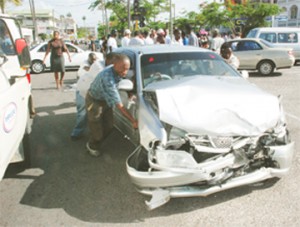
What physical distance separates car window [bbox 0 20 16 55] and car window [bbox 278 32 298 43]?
12702mm

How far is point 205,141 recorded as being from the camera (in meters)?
3.12

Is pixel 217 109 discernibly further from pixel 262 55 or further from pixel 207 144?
pixel 262 55

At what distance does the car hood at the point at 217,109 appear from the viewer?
313 centimetres

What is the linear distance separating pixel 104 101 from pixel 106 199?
1.52 m

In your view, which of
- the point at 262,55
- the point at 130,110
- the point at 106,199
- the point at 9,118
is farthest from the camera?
the point at 262,55

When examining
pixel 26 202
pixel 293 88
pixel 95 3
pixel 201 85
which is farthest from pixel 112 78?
pixel 95 3

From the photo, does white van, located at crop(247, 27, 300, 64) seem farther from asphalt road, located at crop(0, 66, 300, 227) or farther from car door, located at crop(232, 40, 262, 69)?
asphalt road, located at crop(0, 66, 300, 227)

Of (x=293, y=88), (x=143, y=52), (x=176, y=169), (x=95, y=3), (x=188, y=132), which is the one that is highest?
(x=95, y=3)

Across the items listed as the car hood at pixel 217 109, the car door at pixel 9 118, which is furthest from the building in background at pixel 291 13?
the car door at pixel 9 118

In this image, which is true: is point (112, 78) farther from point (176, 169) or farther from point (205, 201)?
point (205, 201)

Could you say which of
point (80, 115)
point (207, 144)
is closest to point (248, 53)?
point (80, 115)

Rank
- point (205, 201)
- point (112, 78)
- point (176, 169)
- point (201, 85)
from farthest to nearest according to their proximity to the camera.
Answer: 1. point (112, 78)
2. point (201, 85)
3. point (205, 201)
4. point (176, 169)

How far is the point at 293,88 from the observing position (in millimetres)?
9773

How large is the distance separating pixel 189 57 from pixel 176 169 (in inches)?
84.8
